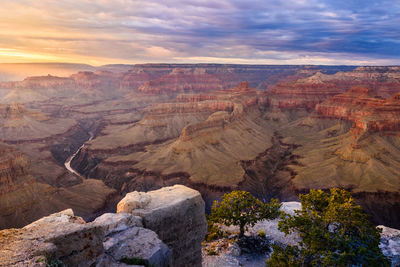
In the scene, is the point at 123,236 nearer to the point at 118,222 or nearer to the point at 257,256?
the point at 118,222

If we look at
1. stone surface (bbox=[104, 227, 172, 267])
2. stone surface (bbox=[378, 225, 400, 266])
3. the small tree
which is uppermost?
stone surface (bbox=[104, 227, 172, 267])

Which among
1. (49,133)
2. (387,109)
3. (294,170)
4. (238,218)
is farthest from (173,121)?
(238,218)

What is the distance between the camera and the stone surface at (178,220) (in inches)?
899

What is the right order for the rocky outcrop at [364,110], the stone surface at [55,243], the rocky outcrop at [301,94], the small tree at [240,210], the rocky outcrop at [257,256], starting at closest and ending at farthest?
the stone surface at [55,243] < the rocky outcrop at [257,256] < the small tree at [240,210] < the rocky outcrop at [364,110] < the rocky outcrop at [301,94]

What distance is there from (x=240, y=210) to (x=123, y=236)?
59.8 feet

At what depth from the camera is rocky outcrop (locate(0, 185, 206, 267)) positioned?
13.8m

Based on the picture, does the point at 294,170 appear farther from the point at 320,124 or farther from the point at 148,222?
the point at 148,222

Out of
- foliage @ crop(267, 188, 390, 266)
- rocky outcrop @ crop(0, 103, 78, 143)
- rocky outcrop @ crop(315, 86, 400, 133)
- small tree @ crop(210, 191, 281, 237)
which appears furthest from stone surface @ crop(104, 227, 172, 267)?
rocky outcrop @ crop(0, 103, 78, 143)

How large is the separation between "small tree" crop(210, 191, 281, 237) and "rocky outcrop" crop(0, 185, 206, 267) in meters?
8.28

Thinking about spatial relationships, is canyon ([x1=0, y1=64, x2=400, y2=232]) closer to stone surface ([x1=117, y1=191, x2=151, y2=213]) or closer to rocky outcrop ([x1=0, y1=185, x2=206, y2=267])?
stone surface ([x1=117, y1=191, x2=151, y2=213])

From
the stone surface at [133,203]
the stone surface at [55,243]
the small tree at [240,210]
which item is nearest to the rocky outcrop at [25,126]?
the small tree at [240,210]

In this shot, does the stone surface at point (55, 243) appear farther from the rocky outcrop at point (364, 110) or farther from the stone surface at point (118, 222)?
the rocky outcrop at point (364, 110)

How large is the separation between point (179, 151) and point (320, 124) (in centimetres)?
8485

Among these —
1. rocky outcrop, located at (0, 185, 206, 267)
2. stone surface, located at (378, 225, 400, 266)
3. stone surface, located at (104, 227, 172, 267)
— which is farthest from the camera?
stone surface, located at (378, 225, 400, 266)
